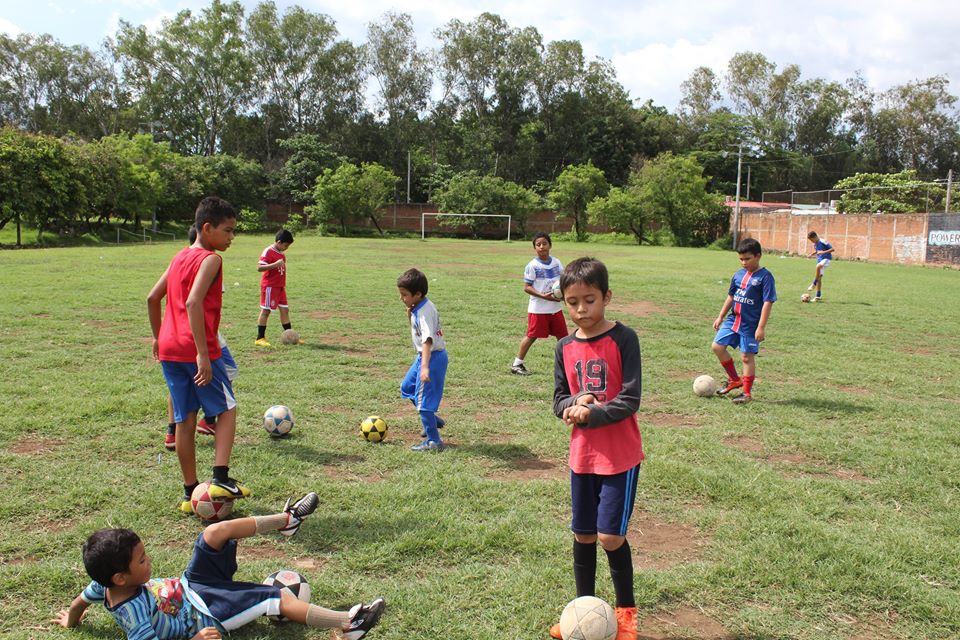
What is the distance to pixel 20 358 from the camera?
8.42 metres

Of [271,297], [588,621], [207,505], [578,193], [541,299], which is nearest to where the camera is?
[588,621]

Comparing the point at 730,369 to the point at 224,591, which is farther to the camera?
the point at 730,369

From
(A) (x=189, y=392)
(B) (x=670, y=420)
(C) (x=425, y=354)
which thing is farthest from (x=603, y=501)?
(B) (x=670, y=420)

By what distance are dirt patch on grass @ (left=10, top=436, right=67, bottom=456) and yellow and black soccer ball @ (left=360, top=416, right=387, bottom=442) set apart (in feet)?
7.83

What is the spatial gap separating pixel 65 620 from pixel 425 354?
2972 mm

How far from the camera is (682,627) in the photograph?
128 inches

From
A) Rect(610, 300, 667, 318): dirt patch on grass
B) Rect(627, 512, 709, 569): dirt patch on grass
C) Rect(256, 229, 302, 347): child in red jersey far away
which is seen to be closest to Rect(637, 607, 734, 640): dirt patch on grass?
Rect(627, 512, 709, 569): dirt patch on grass

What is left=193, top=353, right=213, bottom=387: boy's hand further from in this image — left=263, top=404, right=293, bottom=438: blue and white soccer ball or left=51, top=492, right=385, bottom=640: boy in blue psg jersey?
left=263, top=404, right=293, bottom=438: blue and white soccer ball

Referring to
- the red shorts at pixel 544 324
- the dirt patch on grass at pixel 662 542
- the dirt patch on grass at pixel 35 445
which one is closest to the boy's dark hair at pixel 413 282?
the dirt patch on grass at pixel 662 542

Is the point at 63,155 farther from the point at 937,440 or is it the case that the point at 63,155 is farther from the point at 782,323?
the point at 937,440

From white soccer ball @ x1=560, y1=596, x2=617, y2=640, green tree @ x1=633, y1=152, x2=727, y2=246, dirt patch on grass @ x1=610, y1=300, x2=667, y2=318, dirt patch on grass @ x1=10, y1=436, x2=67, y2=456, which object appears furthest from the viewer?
green tree @ x1=633, y1=152, x2=727, y2=246

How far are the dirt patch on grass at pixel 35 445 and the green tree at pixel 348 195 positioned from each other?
152 ft

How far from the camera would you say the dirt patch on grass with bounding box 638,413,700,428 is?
6577 mm

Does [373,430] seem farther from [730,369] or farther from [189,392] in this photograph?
[730,369]
